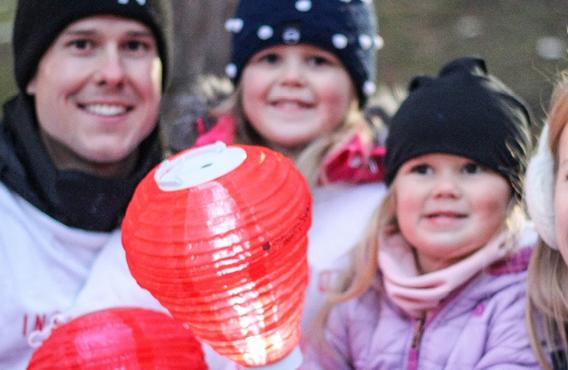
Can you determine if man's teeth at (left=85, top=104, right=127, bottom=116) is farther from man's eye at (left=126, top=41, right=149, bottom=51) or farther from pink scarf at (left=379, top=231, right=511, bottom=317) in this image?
pink scarf at (left=379, top=231, right=511, bottom=317)

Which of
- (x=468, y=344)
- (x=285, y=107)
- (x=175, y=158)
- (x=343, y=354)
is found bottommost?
(x=343, y=354)

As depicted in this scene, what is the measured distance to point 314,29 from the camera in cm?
300

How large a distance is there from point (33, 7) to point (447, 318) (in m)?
1.64

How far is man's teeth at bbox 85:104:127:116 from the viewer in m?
2.99

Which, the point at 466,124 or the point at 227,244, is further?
the point at 466,124

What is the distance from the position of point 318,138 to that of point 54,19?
936 millimetres

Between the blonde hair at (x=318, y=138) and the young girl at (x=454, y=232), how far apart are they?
14.4 inches

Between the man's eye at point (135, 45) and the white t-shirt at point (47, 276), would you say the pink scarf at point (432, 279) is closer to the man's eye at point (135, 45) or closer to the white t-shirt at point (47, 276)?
the white t-shirt at point (47, 276)

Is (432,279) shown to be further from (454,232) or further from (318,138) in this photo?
(318,138)

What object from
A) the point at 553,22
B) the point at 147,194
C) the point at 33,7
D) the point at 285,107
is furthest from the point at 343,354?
the point at 553,22

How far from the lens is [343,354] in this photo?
2.73m

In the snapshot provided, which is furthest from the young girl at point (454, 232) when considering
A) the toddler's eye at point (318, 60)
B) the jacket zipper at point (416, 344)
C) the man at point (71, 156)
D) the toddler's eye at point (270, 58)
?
the man at point (71, 156)

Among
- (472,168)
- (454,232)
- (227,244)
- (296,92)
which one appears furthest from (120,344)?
(296,92)

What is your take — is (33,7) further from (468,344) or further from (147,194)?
(468,344)
